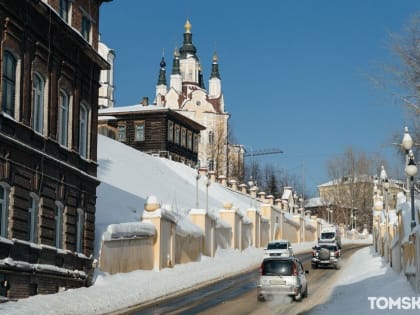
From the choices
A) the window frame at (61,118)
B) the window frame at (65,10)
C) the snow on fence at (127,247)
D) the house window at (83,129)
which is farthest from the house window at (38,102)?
the snow on fence at (127,247)

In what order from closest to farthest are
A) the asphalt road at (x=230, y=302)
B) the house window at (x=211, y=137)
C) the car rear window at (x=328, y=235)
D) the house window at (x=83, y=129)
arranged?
the asphalt road at (x=230, y=302) → the house window at (x=83, y=129) → the car rear window at (x=328, y=235) → the house window at (x=211, y=137)

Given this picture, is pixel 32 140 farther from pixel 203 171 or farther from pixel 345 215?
pixel 345 215

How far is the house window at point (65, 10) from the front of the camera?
28.7m

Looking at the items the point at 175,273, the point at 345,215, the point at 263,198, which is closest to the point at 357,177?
the point at 345,215

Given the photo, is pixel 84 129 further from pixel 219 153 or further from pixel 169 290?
pixel 219 153

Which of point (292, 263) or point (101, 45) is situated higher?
point (101, 45)

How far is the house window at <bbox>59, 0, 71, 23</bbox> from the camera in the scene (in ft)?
94.1

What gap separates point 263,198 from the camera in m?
82.9

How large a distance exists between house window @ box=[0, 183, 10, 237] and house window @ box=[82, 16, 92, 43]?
1000 centimetres

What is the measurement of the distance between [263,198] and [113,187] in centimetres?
3628

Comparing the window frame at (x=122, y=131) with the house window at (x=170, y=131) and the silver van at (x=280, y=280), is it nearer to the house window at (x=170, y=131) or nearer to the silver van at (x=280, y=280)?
the house window at (x=170, y=131)

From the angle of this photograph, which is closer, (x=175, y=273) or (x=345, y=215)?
(x=175, y=273)

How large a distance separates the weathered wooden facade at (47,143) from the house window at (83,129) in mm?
41

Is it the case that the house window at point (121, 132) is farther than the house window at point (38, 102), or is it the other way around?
the house window at point (121, 132)
